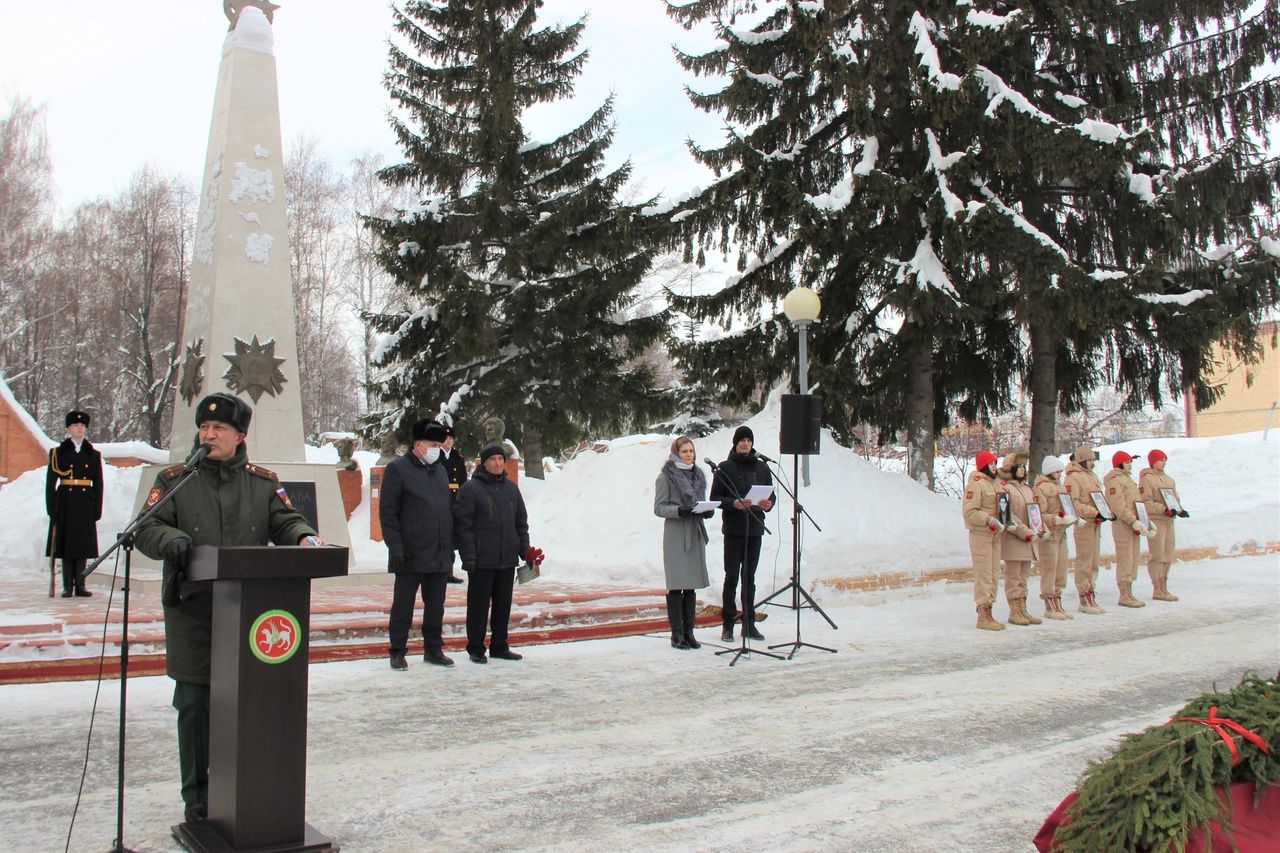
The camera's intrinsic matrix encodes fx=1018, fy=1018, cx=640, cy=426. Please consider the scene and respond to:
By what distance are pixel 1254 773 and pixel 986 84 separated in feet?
41.6

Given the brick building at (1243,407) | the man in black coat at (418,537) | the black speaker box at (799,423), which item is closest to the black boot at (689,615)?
the black speaker box at (799,423)

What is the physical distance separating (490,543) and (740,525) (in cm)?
226

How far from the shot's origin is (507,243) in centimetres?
2278

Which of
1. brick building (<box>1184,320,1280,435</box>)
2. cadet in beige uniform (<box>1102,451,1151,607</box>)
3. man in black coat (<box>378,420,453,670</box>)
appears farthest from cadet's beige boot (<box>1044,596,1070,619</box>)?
brick building (<box>1184,320,1280,435</box>)

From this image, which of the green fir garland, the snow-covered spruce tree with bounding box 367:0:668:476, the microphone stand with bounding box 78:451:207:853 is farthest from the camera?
the snow-covered spruce tree with bounding box 367:0:668:476

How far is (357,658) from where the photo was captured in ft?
26.3

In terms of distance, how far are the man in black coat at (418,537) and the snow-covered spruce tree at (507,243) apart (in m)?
14.0

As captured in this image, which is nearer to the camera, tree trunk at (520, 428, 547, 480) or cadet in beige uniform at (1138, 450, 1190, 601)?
cadet in beige uniform at (1138, 450, 1190, 601)

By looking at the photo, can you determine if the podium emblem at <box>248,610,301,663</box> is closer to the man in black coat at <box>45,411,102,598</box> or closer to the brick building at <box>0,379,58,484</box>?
the man in black coat at <box>45,411,102,598</box>

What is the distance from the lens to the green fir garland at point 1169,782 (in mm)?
2475

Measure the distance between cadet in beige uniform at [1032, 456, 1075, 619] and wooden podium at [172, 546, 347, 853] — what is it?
351 inches

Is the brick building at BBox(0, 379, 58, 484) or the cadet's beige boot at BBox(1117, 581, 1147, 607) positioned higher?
the brick building at BBox(0, 379, 58, 484)

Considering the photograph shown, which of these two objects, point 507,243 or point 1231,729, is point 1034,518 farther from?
point 507,243

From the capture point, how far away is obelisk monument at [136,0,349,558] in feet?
40.6
